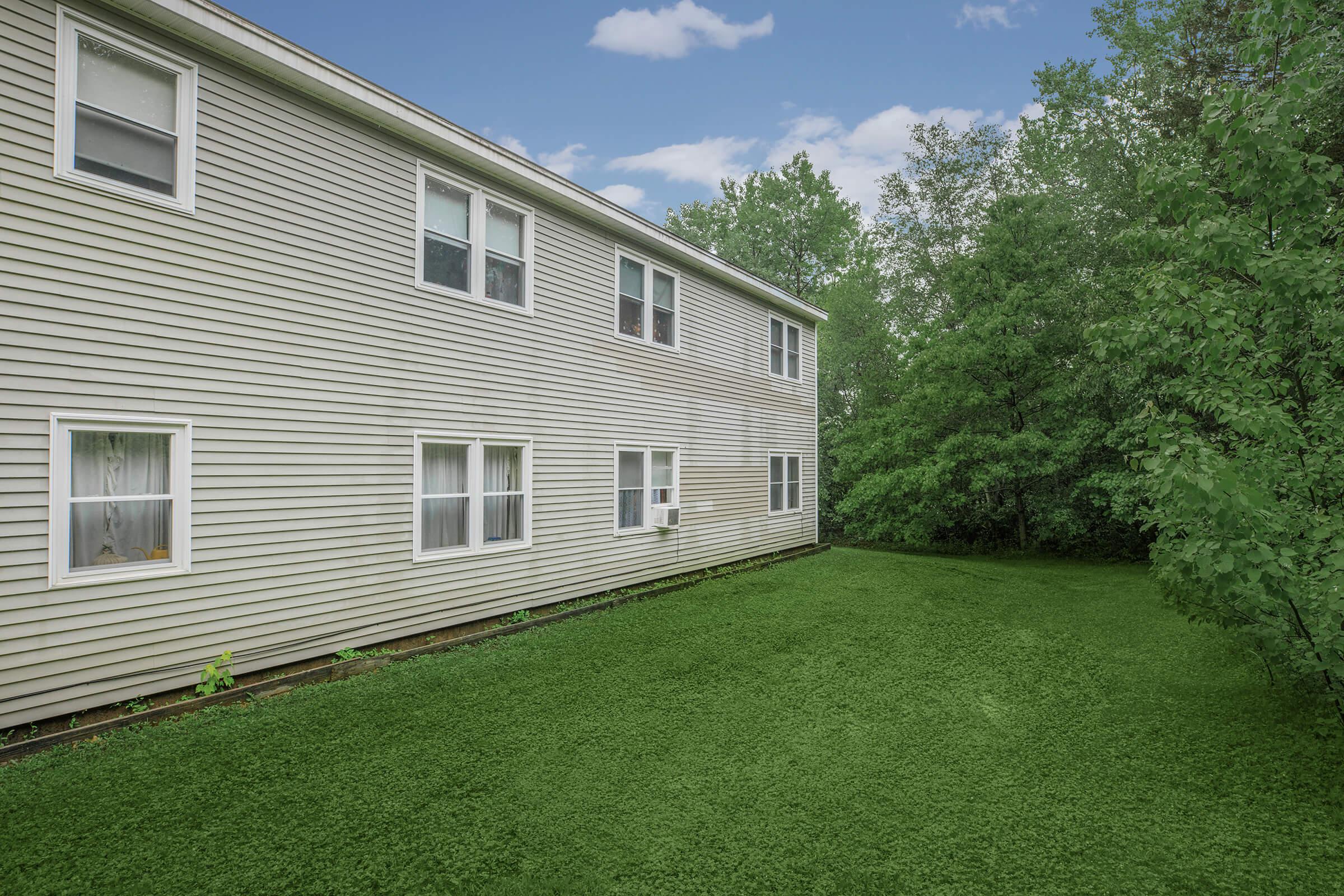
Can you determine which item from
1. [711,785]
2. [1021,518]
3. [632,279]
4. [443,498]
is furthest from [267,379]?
[1021,518]

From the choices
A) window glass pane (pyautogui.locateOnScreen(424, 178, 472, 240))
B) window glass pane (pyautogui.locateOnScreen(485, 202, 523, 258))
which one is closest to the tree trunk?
window glass pane (pyautogui.locateOnScreen(485, 202, 523, 258))

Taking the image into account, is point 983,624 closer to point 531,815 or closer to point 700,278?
point 531,815

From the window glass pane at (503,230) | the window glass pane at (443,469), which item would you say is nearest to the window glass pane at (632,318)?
the window glass pane at (503,230)

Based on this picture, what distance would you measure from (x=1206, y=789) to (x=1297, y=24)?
4.82 metres

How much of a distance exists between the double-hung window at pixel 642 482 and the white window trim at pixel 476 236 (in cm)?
270

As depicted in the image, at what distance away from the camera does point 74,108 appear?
427 cm

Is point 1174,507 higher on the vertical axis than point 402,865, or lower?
higher

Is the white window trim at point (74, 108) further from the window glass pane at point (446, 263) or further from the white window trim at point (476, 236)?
the window glass pane at point (446, 263)

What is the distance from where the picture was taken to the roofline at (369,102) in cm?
467

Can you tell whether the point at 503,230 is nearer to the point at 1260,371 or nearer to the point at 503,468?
the point at 503,468

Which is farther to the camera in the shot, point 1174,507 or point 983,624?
point 983,624

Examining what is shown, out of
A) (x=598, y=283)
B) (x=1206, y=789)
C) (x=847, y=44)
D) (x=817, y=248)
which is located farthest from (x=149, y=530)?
(x=817, y=248)

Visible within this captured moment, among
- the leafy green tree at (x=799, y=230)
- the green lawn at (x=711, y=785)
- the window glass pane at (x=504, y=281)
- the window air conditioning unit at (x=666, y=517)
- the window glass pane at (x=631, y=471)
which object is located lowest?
the green lawn at (x=711, y=785)

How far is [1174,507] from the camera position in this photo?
13.4 ft
